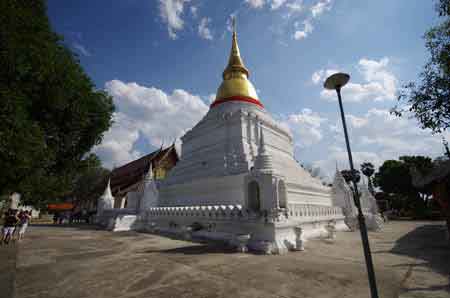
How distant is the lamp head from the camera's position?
4.44 metres

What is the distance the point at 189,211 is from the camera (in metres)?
12.4

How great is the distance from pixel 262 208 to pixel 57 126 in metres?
9.26

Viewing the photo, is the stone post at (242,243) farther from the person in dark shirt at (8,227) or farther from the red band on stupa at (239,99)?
the red band on stupa at (239,99)

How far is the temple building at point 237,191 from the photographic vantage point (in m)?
8.70

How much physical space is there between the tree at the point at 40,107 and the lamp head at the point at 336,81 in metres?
8.10

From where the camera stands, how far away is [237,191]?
1334 cm

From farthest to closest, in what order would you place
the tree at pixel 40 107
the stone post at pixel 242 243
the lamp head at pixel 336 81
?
the stone post at pixel 242 243
the tree at pixel 40 107
the lamp head at pixel 336 81

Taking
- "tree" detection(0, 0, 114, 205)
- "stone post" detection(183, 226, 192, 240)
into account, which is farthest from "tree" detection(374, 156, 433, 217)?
"tree" detection(0, 0, 114, 205)

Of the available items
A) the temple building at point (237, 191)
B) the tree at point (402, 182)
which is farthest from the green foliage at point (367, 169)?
the temple building at point (237, 191)

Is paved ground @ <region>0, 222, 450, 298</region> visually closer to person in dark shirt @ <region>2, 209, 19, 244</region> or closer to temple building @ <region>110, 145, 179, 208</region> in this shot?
person in dark shirt @ <region>2, 209, 19, 244</region>

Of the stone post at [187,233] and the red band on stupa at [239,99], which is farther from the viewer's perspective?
the red band on stupa at [239,99]

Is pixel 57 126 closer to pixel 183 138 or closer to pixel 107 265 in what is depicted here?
pixel 107 265

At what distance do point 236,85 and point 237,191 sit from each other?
42.0ft

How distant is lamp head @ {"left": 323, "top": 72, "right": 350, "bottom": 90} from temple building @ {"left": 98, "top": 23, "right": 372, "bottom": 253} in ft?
16.8
